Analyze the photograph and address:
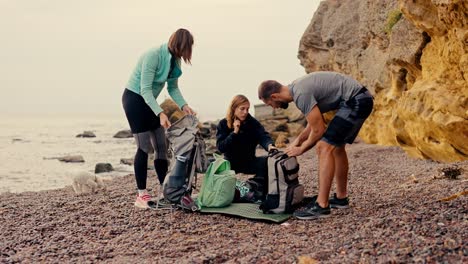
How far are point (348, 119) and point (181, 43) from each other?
7.25ft

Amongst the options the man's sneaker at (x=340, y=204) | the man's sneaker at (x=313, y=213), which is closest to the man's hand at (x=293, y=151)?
the man's sneaker at (x=313, y=213)

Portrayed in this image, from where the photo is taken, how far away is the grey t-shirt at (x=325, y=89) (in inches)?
200

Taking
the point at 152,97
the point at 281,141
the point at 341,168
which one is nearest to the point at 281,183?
the point at 341,168

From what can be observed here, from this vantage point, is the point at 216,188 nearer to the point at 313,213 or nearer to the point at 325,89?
the point at 313,213

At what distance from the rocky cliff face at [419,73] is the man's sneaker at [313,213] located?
4.50 metres

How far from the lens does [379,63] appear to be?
638 inches

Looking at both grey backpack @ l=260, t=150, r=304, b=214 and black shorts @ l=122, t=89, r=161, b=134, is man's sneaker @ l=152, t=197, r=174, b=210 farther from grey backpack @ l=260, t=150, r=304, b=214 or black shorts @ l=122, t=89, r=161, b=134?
grey backpack @ l=260, t=150, r=304, b=214

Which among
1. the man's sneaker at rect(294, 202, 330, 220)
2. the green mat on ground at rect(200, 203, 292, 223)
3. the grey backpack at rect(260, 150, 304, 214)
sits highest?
the grey backpack at rect(260, 150, 304, 214)

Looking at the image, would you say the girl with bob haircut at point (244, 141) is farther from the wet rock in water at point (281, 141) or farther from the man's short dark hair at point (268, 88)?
the wet rock in water at point (281, 141)

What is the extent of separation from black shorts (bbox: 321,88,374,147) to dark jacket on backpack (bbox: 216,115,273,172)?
3.87ft

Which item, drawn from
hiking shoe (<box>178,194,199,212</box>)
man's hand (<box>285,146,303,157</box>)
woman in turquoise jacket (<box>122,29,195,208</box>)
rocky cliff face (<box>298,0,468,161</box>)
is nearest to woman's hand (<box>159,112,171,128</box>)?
woman in turquoise jacket (<box>122,29,195,208</box>)

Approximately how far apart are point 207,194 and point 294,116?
2139 cm

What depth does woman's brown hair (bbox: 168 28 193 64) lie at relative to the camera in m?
5.86

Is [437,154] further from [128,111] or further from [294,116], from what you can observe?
[294,116]
